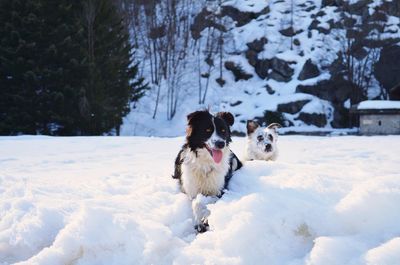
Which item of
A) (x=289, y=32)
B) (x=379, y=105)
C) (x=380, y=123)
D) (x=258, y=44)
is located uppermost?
(x=289, y=32)

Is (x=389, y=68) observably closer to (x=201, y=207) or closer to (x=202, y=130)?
(x=202, y=130)

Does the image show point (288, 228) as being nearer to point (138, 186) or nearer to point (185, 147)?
point (185, 147)

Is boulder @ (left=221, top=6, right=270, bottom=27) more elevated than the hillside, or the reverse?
boulder @ (left=221, top=6, right=270, bottom=27)

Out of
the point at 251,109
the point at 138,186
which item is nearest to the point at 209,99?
the point at 251,109

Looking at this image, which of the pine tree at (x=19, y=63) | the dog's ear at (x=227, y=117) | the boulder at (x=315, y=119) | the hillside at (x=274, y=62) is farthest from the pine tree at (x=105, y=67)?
the dog's ear at (x=227, y=117)

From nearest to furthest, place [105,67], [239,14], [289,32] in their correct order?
[105,67]
[289,32]
[239,14]

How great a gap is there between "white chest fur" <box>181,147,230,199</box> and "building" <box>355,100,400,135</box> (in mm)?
23516

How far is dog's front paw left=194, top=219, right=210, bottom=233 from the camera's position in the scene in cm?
347

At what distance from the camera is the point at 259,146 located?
7.13 metres

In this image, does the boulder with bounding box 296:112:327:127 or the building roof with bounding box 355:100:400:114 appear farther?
the boulder with bounding box 296:112:327:127

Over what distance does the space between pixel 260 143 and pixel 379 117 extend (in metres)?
21.3

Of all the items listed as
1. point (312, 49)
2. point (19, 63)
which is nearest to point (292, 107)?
point (312, 49)

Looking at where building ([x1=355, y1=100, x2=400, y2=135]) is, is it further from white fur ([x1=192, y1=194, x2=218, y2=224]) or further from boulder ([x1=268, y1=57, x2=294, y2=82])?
white fur ([x1=192, y1=194, x2=218, y2=224])

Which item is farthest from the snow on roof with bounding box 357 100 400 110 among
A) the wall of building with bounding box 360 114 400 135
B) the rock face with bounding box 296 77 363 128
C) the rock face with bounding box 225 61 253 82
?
the rock face with bounding box 225 61 253 82
